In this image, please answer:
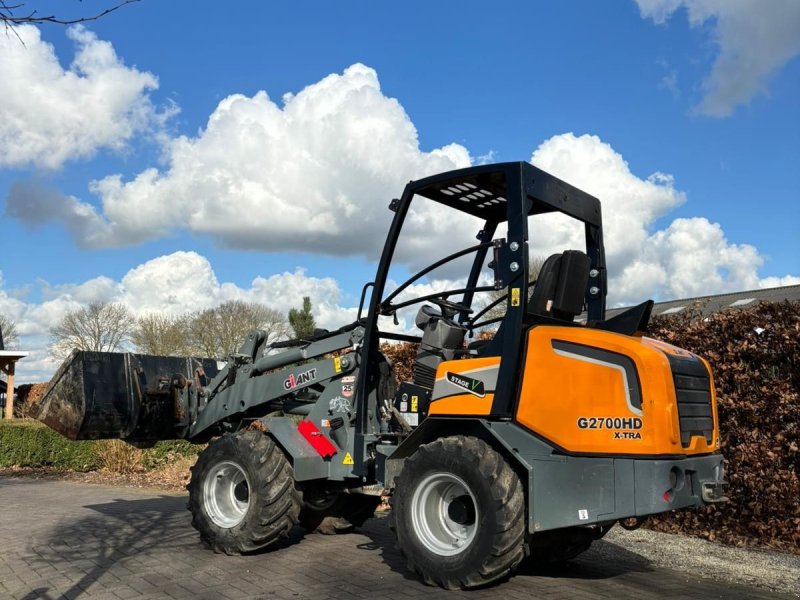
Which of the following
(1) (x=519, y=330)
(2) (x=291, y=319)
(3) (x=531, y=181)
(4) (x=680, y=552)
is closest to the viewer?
(1) (x=519, y=330)

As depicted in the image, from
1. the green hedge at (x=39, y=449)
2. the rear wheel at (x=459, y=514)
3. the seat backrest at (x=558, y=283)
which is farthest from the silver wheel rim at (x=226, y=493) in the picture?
the green hedge at (x=39, y=449)

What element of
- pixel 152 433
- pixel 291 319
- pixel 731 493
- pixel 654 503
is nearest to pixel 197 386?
pixel 152 433

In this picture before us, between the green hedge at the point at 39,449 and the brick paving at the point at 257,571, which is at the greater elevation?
the green hedge at the point at 39,449

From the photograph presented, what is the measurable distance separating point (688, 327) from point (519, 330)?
341 cm

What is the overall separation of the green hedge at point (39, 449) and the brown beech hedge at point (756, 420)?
1157 cm

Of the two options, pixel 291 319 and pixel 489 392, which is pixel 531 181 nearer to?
pixel 489 392

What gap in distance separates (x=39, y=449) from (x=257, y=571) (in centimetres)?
1130

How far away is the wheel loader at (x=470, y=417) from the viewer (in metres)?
5.11

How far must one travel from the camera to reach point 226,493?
718 cm

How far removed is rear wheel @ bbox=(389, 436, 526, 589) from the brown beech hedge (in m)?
3.29

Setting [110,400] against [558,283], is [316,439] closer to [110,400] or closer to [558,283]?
[110,400]

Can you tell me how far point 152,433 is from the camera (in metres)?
8.02

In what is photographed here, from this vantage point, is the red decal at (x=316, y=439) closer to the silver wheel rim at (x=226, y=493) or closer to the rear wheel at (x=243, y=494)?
the rear wheel at (x=243, y=494)

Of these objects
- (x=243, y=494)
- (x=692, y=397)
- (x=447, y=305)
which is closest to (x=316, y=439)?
(x=243, y=494)
